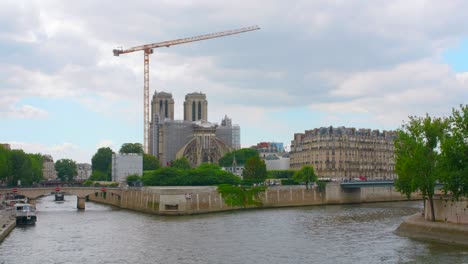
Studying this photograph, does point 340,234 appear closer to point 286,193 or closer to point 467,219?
point 467,219

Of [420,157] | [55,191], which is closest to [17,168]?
[55,191]

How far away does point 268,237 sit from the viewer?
55.2 m

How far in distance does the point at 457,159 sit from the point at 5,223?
4314cm

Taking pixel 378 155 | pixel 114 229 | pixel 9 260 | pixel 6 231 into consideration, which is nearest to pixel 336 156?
pixel 378 155

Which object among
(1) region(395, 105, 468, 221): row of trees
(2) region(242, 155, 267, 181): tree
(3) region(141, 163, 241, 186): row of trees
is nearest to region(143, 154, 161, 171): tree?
(2) region(242, 155, 267, 181): tree

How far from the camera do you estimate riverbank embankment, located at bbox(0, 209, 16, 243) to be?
55.7m

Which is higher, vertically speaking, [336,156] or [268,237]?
[336,156]

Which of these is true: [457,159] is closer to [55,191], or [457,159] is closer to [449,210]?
[449,210]

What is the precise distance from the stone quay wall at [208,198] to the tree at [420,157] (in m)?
33.6

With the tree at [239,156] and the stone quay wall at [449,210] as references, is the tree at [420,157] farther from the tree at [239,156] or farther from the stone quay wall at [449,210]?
the tree at [239,156]

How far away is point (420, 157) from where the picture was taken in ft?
179

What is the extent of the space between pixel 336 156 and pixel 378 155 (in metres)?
15.9

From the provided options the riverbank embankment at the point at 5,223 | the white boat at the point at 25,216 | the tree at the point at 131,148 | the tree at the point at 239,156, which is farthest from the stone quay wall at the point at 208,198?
the tree at the point at 131,148

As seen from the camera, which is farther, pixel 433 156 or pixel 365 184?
pixel 365 184
